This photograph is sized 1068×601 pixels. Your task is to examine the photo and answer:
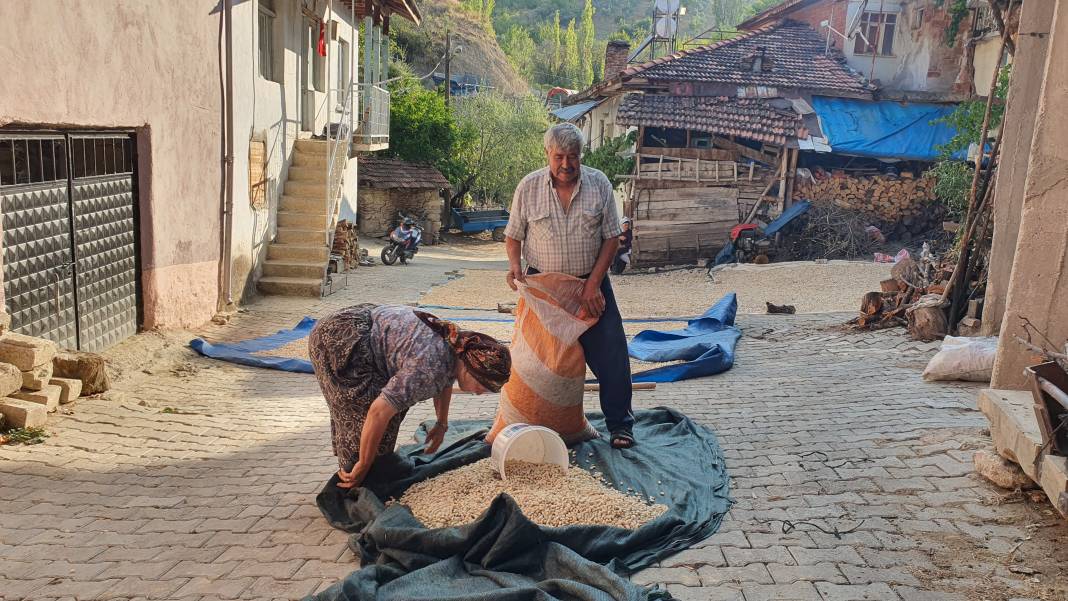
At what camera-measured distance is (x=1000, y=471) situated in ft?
12.3

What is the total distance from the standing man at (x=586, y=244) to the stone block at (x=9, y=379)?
3.07 meters

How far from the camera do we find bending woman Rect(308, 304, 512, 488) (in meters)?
3.42

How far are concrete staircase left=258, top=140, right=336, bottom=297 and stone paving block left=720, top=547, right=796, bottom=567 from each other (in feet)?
29.1

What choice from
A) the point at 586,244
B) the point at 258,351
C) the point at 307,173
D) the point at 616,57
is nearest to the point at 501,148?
the point at 616,57

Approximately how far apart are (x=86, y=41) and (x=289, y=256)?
5.58 metres

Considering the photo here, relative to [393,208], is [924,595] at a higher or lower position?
lower

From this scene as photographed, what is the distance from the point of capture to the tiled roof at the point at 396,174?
23.0m

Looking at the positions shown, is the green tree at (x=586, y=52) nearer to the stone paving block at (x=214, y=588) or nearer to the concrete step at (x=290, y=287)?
the concrete step at (x=290, y=287)

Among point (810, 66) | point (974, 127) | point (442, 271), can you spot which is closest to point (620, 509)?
point (974, 127)

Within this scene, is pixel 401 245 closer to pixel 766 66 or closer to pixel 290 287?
pixel 290 287

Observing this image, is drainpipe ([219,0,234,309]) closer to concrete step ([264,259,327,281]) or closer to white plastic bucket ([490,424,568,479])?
concrete step ([264,259,327,281])

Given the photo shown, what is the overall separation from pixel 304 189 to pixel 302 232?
1084 mm

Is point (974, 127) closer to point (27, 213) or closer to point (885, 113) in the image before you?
point (885, 113)

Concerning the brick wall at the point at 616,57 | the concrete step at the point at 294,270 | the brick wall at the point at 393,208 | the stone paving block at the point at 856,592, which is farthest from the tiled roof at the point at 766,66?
the stone paving block at the point at 856,592
